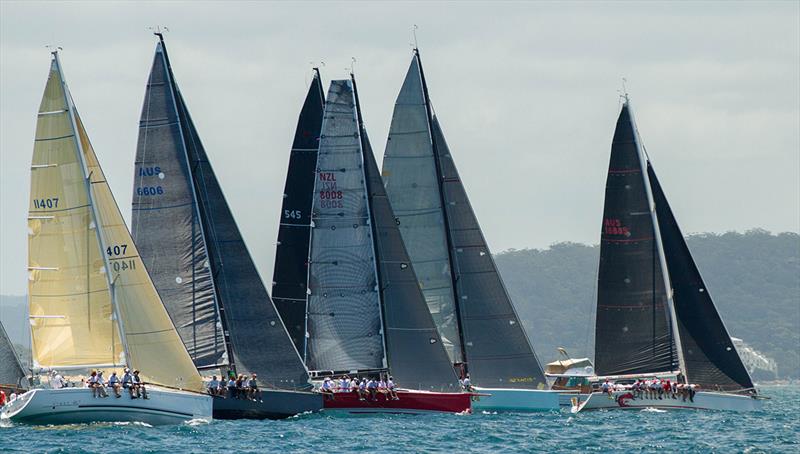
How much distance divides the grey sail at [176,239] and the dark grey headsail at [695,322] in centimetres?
1732

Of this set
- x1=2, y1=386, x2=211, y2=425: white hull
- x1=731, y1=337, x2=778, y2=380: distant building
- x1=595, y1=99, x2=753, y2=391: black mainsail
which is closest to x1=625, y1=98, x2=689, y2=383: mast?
x1=595, y1=99, x2=753, y2=391: black mainsail

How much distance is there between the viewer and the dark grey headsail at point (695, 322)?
55.5 metres

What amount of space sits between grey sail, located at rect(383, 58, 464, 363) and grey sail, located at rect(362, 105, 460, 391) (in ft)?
10.7

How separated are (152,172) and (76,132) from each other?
600cm

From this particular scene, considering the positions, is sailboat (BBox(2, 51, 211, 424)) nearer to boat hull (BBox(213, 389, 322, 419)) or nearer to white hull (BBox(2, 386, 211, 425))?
white hull (BBox(2, 386, 211, 425))

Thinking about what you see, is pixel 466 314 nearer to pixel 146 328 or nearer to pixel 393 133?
pixel 393 133

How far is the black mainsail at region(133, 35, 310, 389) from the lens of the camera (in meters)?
46.1

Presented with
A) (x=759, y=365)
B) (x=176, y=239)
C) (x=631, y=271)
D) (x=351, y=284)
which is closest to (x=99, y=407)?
(x=176, y=239)

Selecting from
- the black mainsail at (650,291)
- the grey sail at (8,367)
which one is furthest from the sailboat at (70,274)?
the black mainsail at (650,291)

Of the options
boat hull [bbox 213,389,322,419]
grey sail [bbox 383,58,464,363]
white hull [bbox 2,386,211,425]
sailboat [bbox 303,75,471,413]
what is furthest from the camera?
grey sail [bbox 383,58,464,363]

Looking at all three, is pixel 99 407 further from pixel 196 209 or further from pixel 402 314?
pixel 402 314

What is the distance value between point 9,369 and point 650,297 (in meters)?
21.1

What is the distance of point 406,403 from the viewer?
159ft

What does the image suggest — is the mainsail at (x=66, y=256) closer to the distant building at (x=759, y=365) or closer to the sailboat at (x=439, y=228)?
the sailboat at (x=439, y=228)
